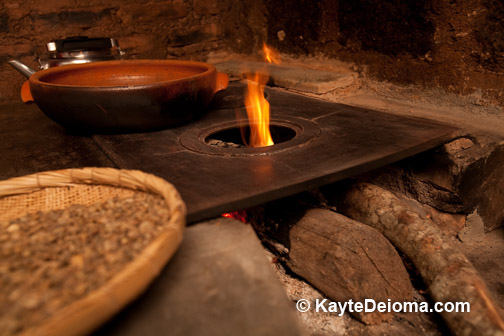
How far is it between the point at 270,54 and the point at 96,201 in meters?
2.04

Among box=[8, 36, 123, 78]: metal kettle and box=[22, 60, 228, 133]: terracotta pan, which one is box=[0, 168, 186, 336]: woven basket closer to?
box=[22, 60, 228, 133]: terracotta pan

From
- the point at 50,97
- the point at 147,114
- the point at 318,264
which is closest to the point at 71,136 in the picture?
the point at 50,97

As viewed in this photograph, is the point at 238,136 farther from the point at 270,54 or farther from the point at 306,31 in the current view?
the point at 270,54

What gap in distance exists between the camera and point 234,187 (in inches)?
39.2

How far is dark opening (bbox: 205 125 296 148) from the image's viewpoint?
1.57m

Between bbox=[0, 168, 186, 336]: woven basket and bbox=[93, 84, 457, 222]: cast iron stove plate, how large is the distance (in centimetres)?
16

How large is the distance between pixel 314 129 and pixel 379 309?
645 mm

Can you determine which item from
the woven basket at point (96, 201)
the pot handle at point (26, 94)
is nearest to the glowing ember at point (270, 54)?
the pot handle at point (26, 94)

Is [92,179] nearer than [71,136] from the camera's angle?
Yes

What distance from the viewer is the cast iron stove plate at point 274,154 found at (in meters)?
0.99

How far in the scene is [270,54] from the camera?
2.67 metres

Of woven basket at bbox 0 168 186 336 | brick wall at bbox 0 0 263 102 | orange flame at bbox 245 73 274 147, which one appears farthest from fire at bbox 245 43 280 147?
woven basket at bbox 0 168 186 336

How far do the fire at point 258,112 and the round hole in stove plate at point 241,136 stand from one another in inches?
1.3

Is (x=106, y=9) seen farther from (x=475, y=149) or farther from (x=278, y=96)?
(x=475, y=149)
